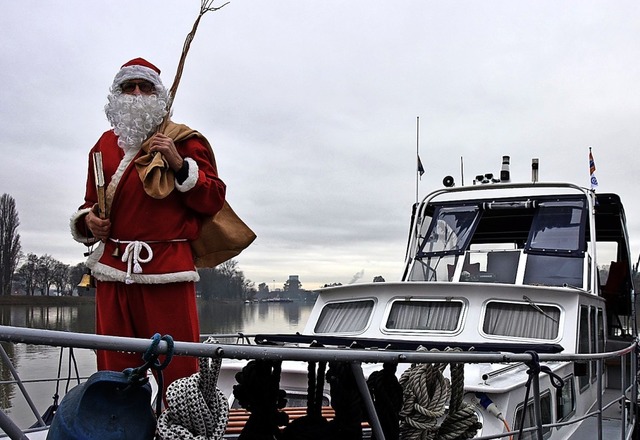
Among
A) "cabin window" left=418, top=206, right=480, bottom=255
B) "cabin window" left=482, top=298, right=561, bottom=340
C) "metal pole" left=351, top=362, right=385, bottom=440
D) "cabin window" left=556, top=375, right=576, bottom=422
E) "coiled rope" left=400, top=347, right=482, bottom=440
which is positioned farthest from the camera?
"cabin window" left=418, top=206, right=480, bottom=255

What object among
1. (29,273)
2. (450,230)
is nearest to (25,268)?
(29,273)

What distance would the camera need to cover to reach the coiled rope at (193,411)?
1.85 m

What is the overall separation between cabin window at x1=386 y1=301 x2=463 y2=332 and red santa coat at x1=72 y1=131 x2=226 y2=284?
290cm

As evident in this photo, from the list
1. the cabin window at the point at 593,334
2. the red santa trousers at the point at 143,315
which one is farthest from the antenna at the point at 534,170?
the red santa trousers at the point at 143,315

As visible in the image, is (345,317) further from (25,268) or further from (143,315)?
(25,268)

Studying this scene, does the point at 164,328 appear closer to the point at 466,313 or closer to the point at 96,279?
the point at 96,279

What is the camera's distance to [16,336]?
5.16 feet

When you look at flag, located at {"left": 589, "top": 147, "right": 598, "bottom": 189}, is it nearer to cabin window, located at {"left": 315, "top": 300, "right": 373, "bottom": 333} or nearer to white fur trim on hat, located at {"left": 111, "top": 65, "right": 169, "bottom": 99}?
cabin window, located at {"left": 315, "top": 300, "right": 373, "bottom": 333}

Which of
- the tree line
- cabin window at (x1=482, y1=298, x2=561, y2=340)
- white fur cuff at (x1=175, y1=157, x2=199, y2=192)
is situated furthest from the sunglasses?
the tree line

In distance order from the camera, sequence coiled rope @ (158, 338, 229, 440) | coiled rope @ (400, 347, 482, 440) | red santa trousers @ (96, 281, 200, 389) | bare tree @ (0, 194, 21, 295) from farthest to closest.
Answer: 1. bare tree @ (0, 194, 21, 295)
2. red santa trousers @ (96, 281, 200, 389)
3. coiled rope @ (400, 347, 482, 440)
4. coiled rope @ (158, 338, 229, 440)

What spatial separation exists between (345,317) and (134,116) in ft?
11.1

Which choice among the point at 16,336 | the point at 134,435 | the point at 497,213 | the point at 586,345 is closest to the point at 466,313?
the point at 586,345

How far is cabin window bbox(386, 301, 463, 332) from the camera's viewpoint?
5.33 meters

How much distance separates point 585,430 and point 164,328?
3.41m
